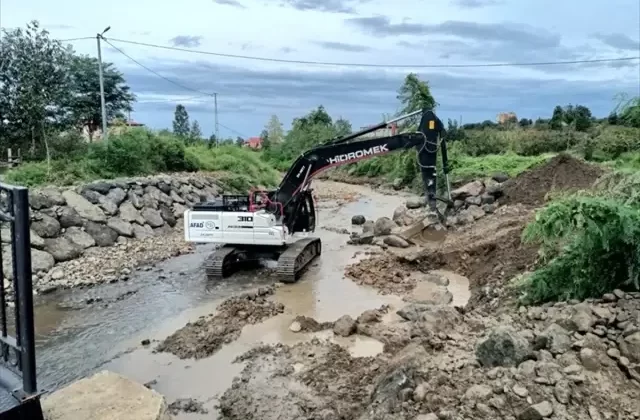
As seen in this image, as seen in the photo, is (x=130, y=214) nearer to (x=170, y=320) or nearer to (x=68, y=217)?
(x=68, y=217)

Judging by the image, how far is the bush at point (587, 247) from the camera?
5296 mm

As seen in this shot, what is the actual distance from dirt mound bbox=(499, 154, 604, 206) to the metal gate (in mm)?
13221

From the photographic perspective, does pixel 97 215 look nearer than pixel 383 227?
Yes

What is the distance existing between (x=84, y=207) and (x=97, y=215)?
13.4 inches

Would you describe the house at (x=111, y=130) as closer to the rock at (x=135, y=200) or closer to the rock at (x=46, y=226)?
the rock at (x=135, y=200)

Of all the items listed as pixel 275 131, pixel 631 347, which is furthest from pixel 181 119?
pixel 631 347

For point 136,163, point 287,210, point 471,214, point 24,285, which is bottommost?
point 471,214

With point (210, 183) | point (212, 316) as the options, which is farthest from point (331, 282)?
point (210, 183)

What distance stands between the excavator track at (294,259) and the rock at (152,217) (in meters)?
5.08

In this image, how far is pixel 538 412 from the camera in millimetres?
3717

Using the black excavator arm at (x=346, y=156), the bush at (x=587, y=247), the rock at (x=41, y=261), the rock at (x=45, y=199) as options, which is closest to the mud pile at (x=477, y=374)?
the bush at (x=587, y=247)

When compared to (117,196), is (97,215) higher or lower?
lower

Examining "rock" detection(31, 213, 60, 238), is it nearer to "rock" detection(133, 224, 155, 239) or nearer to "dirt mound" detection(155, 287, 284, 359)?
"rock" detection(133, 224, 155, 239)

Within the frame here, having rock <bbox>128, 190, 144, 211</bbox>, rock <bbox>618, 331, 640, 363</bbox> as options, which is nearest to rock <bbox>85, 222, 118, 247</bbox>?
rock <bbox>128, 190, 144, 211</bbox>
